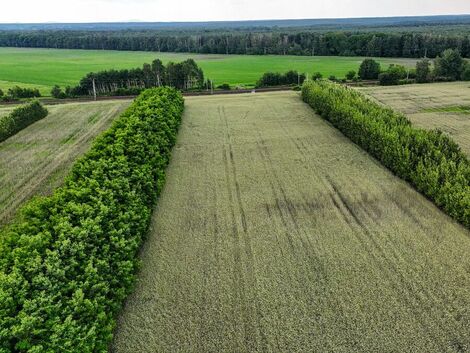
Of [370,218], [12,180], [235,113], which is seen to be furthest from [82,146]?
[370,218]

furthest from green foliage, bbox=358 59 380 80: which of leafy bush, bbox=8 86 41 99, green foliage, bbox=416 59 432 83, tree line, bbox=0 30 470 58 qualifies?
leafy bush, bbox=8 86 41 99

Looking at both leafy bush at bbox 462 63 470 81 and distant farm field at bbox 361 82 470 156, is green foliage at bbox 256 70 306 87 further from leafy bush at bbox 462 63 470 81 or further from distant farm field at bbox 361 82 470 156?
leafy bush at bbox 462 63 470 81

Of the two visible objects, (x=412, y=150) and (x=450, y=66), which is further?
(x=450, y=66)

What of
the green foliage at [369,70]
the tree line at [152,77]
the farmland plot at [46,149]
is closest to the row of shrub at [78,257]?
the farmland plot at [46,149]

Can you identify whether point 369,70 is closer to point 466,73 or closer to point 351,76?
point 351,76

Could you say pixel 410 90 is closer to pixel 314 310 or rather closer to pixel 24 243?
pixel 314 310

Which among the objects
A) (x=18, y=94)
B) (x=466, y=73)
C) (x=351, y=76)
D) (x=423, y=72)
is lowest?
(x=18, y=94)

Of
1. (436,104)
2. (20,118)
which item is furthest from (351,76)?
(20,118)

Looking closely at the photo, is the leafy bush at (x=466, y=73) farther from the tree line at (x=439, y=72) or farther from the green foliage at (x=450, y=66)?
the green foliage at (x=450, y=66)
